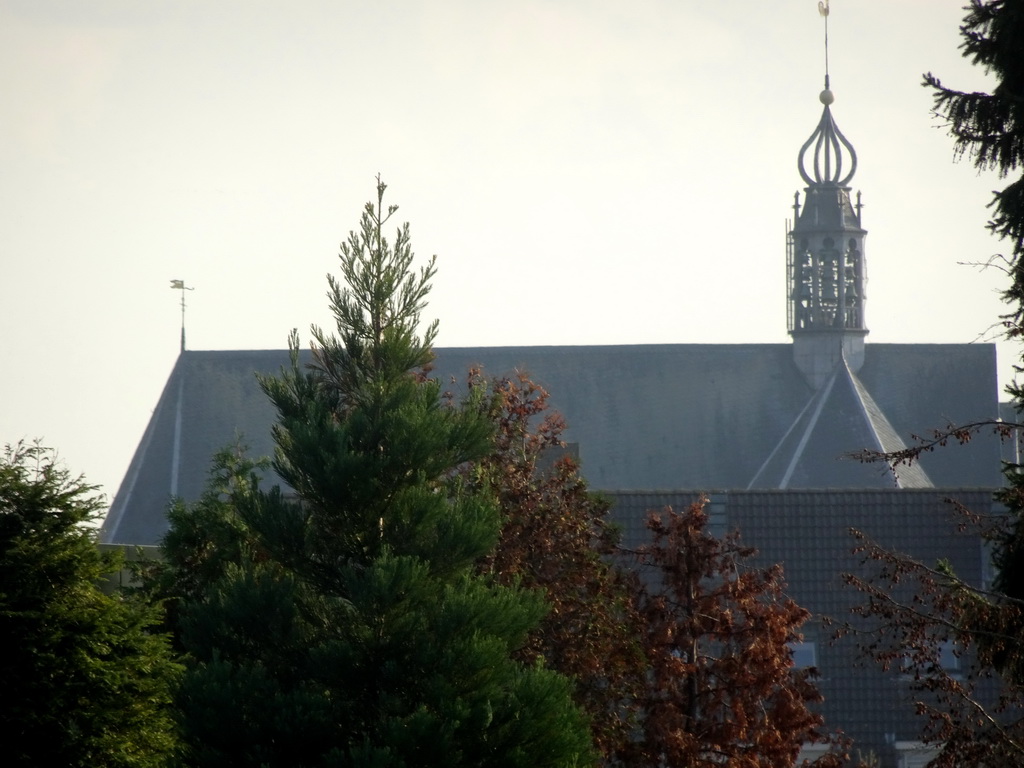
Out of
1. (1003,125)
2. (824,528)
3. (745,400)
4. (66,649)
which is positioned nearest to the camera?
(1003,125)

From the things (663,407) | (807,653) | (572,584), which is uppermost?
(663,407)

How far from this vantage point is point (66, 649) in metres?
12.9

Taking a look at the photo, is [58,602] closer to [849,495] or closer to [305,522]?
[305,522]

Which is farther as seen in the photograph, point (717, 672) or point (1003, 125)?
point (717, 672)

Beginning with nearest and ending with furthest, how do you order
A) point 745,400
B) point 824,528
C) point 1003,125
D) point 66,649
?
point 1003,125, point 66,649, point 824,528, point 745,400

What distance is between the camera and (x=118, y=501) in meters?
46.2

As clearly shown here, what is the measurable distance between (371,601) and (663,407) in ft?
126

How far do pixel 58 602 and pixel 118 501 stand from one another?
34.1m

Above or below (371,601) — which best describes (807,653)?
below

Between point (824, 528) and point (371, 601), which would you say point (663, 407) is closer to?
point (824, 528)

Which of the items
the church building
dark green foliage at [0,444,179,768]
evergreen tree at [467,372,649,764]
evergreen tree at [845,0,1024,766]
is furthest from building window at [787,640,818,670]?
evergreen tree at [845,0,1024,766]

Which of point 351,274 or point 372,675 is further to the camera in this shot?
point 351,274

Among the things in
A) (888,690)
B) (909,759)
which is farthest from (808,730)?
(888,690)

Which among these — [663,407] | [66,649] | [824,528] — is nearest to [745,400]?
[663,407]
